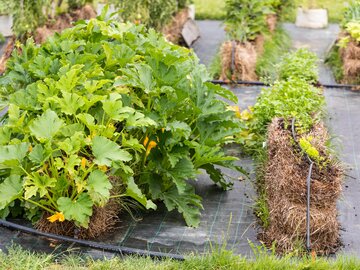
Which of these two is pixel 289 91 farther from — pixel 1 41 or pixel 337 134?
pixel 1 41

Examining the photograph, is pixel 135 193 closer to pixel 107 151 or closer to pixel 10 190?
pixel 107 151

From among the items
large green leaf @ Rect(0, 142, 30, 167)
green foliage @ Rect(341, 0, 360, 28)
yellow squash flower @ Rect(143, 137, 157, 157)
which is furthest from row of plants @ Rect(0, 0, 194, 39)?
large green leaf @ Rect(0, 142, 30, 167)

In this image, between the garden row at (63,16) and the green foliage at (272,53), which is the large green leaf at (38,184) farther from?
the garden row at (63,16)

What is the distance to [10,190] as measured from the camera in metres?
6.33

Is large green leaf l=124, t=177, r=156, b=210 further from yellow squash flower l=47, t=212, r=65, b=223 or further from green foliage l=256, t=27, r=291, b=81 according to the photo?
green foliage l=256, t=27, r=291, b=81

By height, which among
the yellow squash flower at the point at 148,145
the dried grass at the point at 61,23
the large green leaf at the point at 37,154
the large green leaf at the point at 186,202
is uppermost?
the large green leaf at the point at 37,154

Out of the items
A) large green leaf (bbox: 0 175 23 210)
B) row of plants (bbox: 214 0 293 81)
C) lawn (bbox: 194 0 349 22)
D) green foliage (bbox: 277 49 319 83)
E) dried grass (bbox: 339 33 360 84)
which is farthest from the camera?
lawn (bbox: 194 0 349 22)

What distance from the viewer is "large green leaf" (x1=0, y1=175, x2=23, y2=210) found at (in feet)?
20.6

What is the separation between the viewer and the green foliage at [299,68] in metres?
9.75

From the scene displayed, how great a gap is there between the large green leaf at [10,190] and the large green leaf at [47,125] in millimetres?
393

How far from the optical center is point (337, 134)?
29.5 ft

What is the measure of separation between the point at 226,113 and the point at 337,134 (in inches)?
82.0

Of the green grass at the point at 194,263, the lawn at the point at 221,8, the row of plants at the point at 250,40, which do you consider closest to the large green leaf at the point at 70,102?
the green grass at the point at 194,263

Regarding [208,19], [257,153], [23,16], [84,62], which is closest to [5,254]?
[84,62]
